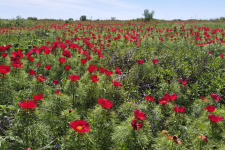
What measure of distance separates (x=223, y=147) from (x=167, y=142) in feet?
1.92

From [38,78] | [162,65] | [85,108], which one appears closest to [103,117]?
[85,108]

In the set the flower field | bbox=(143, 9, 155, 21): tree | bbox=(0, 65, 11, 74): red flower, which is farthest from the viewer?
bbox=(143, 9, 155, 21): tree

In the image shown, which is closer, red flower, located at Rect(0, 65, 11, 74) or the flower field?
the flower field

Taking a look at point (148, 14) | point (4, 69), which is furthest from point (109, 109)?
point (148, 14)

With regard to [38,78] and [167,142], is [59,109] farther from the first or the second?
[167,142]

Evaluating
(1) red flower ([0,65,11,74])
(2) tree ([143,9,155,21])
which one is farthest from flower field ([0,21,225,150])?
(2) tree ([143,9,155,21])

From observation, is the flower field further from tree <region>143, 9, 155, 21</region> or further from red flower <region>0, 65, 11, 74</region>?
tree <region>143, 9, 155, 21</region>

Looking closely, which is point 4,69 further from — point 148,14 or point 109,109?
point 148,14

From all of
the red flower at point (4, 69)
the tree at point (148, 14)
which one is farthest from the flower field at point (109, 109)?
the tree at point (148, 14)

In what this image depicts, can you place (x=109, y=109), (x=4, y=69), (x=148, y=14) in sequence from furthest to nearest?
(x=148, y=14), (x=4, y=69), (x=109, y=109)

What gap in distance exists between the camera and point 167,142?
1.76 m

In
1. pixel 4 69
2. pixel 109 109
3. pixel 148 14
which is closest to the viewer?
pixel 109 109

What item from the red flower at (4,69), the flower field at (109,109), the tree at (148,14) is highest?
the tree at (148,14)

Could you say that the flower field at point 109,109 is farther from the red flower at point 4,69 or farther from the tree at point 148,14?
the tree at point 148,14
